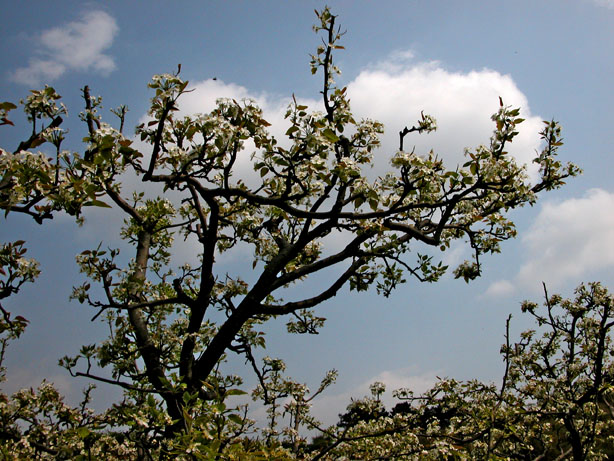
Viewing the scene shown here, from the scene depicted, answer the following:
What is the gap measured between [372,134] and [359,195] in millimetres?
1169

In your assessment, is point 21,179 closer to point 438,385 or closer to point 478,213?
point 478,213

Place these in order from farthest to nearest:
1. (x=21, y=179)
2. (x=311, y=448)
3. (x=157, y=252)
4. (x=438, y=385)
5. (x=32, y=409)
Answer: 1. (x=311, y=448)
2. (x=438, y=385)
3. (x=157, y=252)
4. (x=32, y=409)
5. (x=21, y=179)

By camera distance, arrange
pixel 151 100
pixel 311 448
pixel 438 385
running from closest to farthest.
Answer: pixel 151 100 < pixel 438 385 < pixel 311 448

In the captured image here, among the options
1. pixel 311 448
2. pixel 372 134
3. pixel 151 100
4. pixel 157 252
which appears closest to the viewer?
pixel 151 100

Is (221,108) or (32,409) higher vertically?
(221,108)

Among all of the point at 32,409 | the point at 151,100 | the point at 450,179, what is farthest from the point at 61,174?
the point at 32,409

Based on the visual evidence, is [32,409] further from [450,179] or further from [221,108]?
[450,179]

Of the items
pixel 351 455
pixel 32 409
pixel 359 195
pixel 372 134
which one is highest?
pixel 372 134

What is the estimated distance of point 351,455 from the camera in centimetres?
746

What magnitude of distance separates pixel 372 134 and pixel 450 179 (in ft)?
4.09

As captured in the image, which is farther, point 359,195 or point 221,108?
point 359,195

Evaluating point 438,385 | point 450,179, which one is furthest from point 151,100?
point 438,385

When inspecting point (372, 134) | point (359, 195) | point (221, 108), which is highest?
point (372, 134)

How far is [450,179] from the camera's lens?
5461 millimetres
